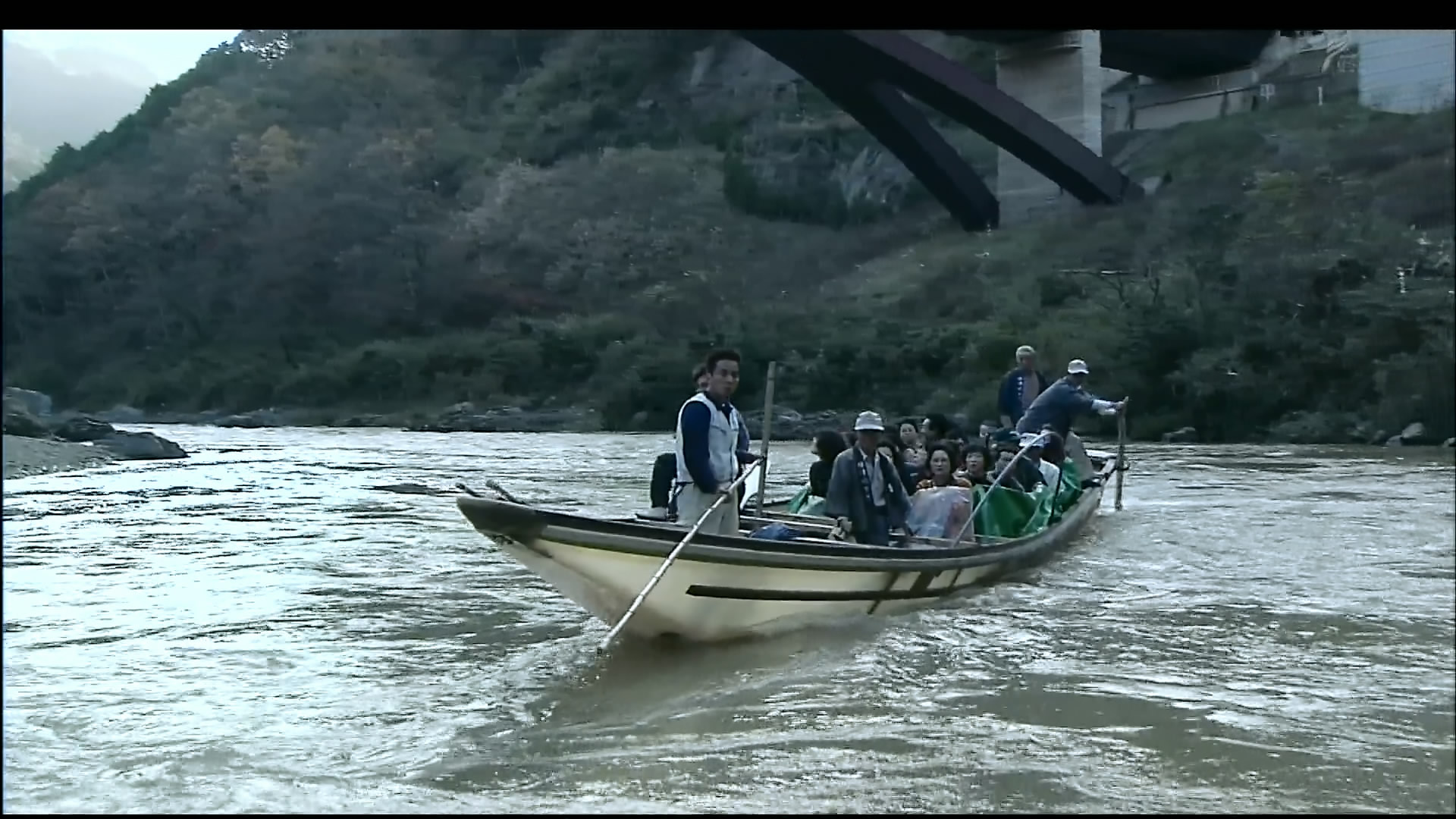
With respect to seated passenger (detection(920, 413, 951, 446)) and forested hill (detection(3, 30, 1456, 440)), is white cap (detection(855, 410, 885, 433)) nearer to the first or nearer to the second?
seated passenger (detection(920, 413, 951, 446))

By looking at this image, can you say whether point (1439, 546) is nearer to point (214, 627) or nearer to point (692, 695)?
point (692, 695)

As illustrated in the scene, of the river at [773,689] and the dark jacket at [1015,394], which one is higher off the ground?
the dark jacket at [1015,394]

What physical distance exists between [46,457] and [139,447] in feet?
9.98

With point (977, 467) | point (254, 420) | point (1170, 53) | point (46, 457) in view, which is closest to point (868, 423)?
point (977, 467)

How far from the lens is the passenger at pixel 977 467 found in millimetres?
10492

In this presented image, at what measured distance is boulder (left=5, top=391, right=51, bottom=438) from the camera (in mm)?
25016

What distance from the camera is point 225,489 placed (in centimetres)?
1895

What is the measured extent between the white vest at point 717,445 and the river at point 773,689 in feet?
2.93

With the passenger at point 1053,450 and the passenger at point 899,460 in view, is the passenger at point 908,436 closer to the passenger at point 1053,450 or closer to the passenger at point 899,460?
the passenger at point 899,460

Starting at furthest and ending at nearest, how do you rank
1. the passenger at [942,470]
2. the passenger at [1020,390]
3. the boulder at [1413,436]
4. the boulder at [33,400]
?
the boulder at [33,400] < the passenger at [1020,390] < the passenger at [942,470] < the boulder at [1413,436]

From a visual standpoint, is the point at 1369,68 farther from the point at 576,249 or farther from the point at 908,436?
the point at 576,249

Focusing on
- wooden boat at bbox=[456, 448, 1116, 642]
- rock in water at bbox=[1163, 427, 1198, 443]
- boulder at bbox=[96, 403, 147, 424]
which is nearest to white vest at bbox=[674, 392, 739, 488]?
wooden boat at bbox=[456, 448, 1116, 642]

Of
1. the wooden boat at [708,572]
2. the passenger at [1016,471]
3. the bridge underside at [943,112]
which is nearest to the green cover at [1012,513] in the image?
the passenger at [1016,471]

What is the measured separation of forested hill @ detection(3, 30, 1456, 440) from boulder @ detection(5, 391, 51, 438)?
3.39m
